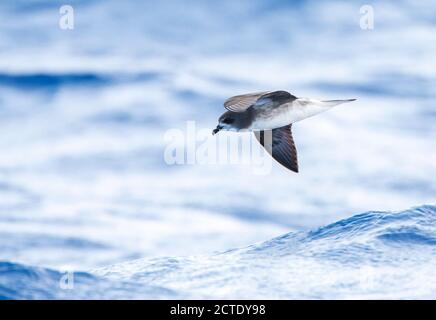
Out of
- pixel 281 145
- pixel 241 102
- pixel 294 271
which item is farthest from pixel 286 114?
pixel 294 271

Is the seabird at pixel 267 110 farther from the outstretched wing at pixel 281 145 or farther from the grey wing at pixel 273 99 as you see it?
the outstretched wing at pixel 281 145

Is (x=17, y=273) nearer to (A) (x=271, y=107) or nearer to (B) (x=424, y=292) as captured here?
(A) (x=271, y=107)

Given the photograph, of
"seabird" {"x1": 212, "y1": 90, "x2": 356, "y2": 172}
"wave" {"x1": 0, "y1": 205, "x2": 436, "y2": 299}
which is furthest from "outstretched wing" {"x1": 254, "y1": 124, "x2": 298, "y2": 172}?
"wave" {"x1": 0, "y1": 205, "x2": 436, "y2": 299}

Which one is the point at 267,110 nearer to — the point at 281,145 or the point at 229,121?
the point at 229,121

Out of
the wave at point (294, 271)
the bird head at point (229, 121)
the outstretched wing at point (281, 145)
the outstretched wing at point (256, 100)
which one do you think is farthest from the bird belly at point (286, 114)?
the wave at point (294, 271)
